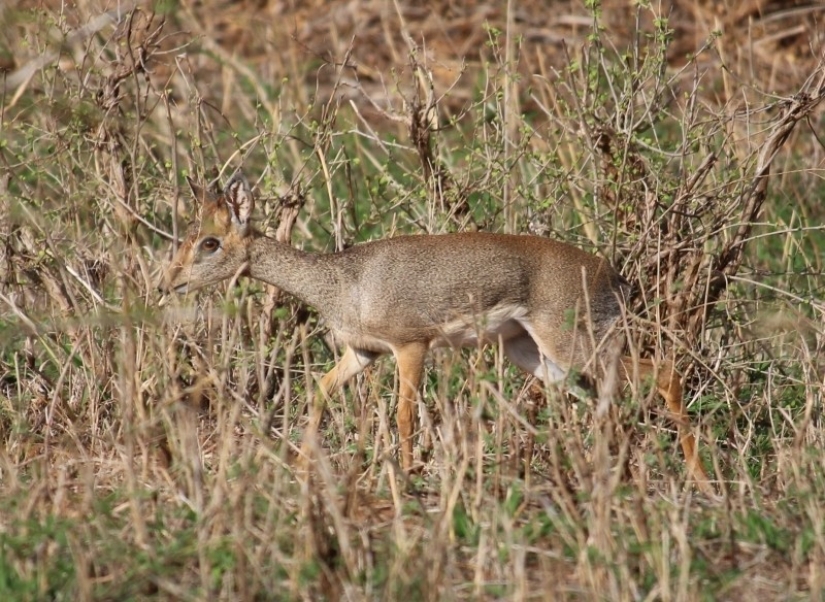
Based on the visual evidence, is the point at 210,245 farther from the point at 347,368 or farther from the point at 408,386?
the point at 408,386

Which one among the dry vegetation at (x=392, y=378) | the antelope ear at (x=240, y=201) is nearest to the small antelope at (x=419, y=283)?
the antelope ear at (x=240, y=201)

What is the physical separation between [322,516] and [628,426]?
1510mm

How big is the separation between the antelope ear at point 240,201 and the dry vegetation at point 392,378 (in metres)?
0.28

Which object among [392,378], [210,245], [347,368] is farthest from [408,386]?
[210,245]

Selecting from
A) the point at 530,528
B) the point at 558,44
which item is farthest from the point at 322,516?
the point at 558,44

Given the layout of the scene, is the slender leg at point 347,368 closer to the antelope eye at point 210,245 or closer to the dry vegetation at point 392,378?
the dry vegetation at point 392,378

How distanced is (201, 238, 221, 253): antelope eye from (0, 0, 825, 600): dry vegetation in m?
0.27

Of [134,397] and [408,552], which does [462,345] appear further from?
[408,552]

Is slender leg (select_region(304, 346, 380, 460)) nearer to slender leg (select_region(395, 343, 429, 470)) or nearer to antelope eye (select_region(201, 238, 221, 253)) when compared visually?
slender leg (select_region(395, 343, 429, 470))

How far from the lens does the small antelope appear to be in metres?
6.61

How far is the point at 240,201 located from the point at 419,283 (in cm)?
92

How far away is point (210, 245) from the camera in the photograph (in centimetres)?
662

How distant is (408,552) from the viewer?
4.56 meters

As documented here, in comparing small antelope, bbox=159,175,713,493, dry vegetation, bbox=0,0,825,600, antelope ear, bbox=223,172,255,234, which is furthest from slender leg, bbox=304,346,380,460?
antelope ear, bbox=223,172,255,234
